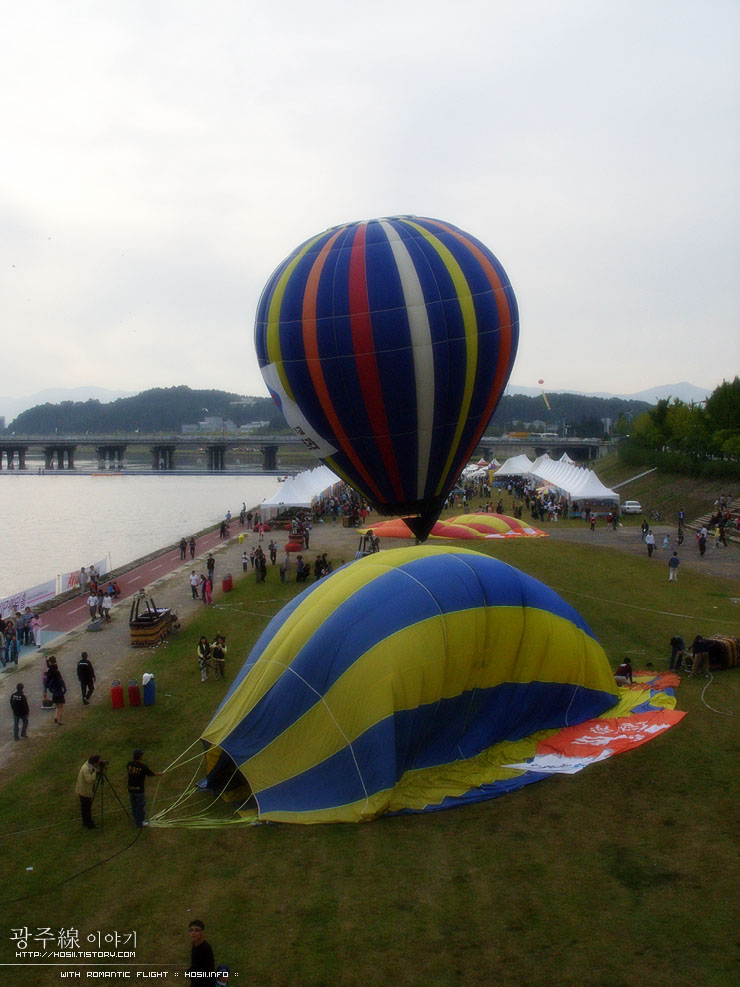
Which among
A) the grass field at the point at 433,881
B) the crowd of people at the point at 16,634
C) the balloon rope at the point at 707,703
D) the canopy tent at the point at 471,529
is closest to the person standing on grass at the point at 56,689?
the grass field at the point at 433,881

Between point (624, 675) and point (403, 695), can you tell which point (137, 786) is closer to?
point (403, 695)

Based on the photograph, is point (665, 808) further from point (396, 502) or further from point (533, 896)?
point (396, 502)

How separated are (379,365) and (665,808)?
29.6 feet

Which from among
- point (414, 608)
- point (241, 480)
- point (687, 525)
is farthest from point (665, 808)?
point (241, 480)

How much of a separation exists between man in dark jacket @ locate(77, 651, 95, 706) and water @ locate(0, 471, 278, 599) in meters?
16.7

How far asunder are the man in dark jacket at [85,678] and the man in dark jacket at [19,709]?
4.56 feet

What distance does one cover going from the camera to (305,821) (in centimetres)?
905

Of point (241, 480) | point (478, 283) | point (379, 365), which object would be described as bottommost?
point (241, 480)

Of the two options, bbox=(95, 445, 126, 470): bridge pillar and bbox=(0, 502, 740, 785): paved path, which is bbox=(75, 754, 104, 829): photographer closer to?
bbox=(0, 502, 740, 785): paved path

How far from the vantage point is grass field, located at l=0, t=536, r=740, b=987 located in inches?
266

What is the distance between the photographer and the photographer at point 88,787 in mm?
9141

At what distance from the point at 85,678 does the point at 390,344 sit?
25.2 ft

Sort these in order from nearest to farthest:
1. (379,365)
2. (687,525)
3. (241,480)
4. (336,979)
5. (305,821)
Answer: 1. (336,979)
2. (305,821)
3. (379,365)
4. (687,525)
5. (241,480)

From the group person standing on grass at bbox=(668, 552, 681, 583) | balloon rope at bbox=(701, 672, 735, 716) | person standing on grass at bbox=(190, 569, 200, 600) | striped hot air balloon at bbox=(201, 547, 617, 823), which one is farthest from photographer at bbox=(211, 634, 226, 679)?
person standing on grass at bbox=(668, 552, 681, 583)
